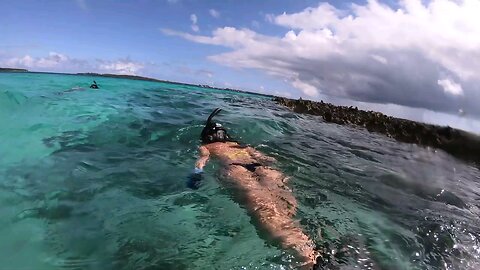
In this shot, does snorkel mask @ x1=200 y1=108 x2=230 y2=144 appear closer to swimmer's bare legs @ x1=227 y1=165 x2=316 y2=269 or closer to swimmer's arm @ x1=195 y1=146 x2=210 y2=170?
swimmer's arm @ x1=195 y1=146 x2=210 y2=170

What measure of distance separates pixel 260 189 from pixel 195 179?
1.76 metres

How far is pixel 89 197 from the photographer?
675 centimetres

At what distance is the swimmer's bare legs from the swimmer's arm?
31.6 inches

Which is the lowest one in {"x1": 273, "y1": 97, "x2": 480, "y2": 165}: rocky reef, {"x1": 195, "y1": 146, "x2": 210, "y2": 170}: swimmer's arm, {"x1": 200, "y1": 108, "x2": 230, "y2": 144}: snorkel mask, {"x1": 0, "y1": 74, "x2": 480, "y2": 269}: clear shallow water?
{"x1": 0, "y1": 74, "x2": 480, "y2": 269}: clear shallow water

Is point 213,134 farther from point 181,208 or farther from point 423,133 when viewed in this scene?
point 423,133

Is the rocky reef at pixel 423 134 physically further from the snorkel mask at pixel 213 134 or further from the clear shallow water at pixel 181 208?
the snorkel mask at pixel 213 134

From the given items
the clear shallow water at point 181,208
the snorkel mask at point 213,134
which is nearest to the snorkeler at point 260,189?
the snorkel mask at point 213,134

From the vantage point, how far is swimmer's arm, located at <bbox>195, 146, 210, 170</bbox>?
8.79m

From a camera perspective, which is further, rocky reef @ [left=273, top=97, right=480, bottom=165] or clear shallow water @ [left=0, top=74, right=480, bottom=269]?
rocky reef @ [left=273, top=97, right=480, bottom=165]

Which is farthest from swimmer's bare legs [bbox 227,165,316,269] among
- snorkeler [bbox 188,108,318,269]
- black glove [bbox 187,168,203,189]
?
black glove [bbox 187,168,203,189]

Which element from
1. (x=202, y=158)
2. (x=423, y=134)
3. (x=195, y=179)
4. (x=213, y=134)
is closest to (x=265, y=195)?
(x=195, y=179)

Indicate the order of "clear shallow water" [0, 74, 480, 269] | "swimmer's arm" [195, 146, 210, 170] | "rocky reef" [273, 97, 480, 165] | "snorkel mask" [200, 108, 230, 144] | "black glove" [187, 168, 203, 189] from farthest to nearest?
1. "rocky reef" [273, 97, 480, 165]
2. "snorkel mask" [200, 108, 230, 144]
3. "swimmer's arm" [195, 146, 210, 170]
4. "black glove" [187, 168, 203, 189]
5. "clear shallow water" [0, 74, 480, 269]

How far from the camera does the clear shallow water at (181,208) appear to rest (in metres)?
4.96

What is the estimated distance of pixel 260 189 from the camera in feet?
24.6
